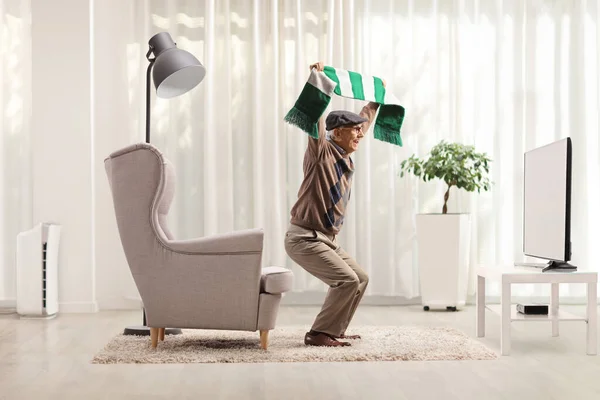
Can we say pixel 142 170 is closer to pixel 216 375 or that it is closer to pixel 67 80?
pixel 216 375

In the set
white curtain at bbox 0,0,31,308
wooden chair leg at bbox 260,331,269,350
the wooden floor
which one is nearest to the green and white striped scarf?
wooden chair leg at bbox 260,331,269,350

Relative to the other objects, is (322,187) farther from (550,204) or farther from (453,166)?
(453,166)

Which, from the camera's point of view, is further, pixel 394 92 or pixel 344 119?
pixel 394 92

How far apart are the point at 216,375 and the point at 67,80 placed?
3365 millimetres

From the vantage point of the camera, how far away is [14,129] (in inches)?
245

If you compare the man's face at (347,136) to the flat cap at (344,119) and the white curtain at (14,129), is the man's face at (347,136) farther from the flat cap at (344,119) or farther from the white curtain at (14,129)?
the white curtain at (14,129)

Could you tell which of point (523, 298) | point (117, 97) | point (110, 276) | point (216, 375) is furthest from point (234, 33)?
point (216, 375)

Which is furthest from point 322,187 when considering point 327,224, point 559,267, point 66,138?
point 66,138

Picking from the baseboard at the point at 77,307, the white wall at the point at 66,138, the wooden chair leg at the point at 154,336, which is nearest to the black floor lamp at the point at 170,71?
the wooden chair leg at the point at 154,336

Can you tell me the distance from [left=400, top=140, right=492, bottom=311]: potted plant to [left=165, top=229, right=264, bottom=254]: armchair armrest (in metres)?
2.34

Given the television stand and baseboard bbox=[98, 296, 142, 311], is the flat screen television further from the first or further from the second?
baseboard bbox=[98, 296, 142, 311]

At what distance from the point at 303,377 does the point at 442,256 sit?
110 inches

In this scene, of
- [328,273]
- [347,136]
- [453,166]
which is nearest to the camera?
[328,273]

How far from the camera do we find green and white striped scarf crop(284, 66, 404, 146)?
162 inches
